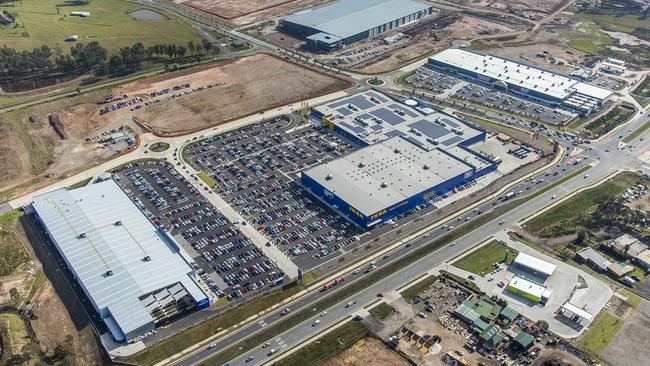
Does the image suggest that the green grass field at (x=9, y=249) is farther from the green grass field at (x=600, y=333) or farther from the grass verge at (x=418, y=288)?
the green grass field at (x=600, y=333)

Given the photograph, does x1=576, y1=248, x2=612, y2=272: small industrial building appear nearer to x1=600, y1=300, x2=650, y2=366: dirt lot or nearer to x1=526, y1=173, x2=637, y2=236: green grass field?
x1=526, y1=173, x2=637, y2=236: green grass field

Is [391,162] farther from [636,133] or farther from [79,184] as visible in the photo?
[636,133]

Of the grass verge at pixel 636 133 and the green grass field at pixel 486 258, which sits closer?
the green grass field at pixel 486 258

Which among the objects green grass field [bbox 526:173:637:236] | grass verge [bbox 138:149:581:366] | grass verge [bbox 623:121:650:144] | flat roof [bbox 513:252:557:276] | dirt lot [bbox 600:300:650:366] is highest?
grass verge [bbox 623:121:650:144]

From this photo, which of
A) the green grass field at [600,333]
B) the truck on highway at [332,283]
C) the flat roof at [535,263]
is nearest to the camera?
the green grass field at [600,333]

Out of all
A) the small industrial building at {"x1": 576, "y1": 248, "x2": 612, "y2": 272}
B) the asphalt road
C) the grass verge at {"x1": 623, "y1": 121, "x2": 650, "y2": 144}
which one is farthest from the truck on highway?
the grass verge at {"x1": 623, "y1": 121, "x2": 650, "y2": 144}

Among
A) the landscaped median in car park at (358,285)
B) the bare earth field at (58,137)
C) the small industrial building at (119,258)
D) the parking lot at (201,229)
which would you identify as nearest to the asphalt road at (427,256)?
the landscaped median in car park at (358,285)
